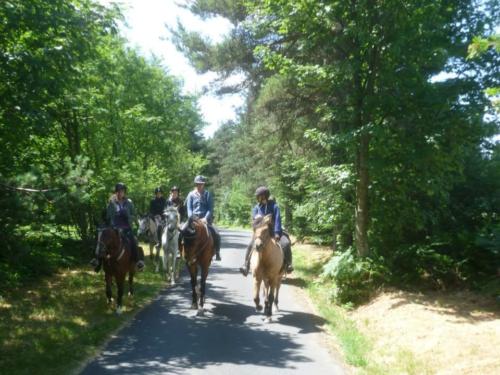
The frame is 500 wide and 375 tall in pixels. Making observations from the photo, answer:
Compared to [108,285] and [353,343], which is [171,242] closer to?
[108,285]

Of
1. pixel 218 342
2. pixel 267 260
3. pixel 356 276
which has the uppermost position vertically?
pixel 267 260

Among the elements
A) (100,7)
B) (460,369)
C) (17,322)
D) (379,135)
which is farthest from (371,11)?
(17,322)

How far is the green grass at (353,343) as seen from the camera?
6.38 meters

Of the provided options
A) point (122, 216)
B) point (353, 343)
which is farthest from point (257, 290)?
point (122, 216)

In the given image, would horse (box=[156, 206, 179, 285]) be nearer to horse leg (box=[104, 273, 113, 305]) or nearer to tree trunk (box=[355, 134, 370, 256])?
horse leg (box=[104, 273, 113, 305])

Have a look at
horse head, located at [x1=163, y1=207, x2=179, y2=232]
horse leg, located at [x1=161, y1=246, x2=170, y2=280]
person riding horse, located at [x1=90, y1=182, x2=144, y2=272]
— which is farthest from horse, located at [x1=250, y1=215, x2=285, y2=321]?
horse leg, located at [x1=161, y1=246, x2=170, y2=280]

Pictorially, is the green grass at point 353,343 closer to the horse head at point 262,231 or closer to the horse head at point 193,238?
the horse head at point 262,231

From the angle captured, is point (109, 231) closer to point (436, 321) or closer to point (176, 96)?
point (436, 321)

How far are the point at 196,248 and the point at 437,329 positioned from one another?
16.6 ft

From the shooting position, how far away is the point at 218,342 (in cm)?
768

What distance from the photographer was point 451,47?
10070 mm

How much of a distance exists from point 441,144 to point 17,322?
9.68 meters

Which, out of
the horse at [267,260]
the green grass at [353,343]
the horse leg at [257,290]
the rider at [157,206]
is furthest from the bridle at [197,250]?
the rider at [157,206]

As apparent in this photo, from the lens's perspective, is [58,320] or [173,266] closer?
[58,320]
